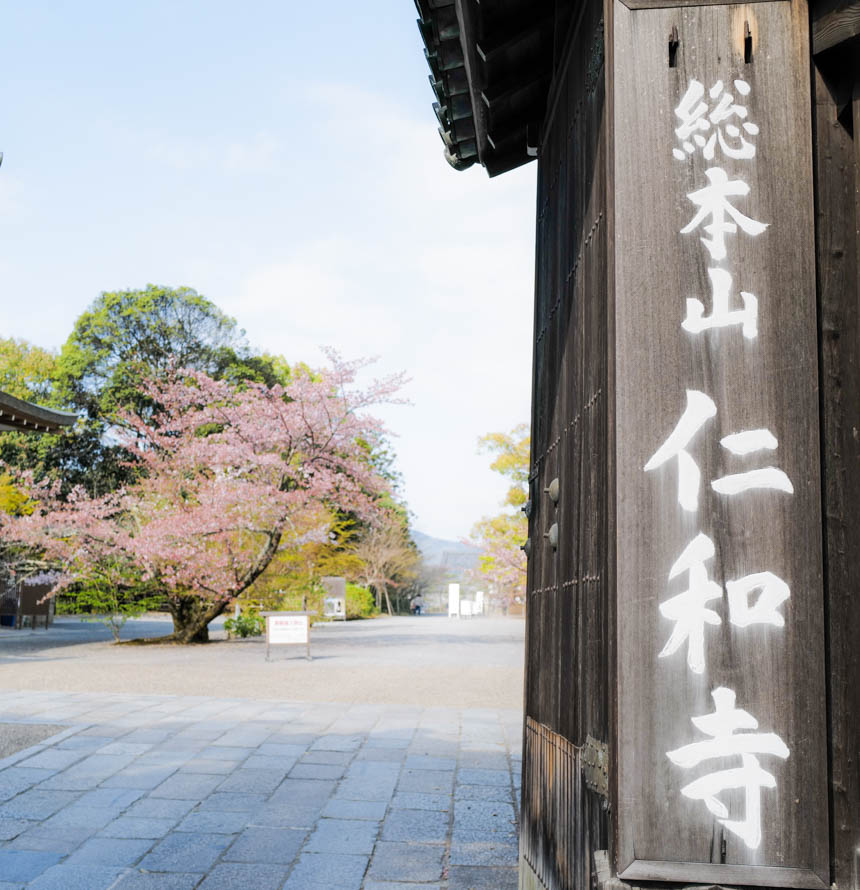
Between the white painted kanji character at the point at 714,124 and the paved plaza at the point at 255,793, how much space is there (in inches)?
120

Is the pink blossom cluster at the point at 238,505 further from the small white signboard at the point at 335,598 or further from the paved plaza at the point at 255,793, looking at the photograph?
the small white signboard at the point at 335,598

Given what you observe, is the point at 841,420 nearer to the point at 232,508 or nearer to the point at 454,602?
the point at 232,508

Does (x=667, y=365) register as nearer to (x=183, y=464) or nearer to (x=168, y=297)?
(x=183, y=464)

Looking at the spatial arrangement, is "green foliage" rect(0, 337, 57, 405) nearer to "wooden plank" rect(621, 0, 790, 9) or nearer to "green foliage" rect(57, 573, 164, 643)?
"green foliage" rect(57, 573, 164, 643)

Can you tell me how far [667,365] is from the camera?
183 cm

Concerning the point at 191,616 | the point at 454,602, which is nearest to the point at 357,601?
the point at 454,602

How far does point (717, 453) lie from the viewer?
178 centimetres

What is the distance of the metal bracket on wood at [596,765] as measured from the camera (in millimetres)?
1938

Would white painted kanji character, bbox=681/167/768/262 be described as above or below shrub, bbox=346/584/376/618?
above

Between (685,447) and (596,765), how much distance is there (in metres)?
0.80

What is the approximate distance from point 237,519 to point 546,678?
1259 centimetres

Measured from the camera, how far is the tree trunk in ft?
52.5

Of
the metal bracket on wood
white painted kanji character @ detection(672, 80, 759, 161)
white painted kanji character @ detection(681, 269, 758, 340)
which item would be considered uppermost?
white painted kanji character @ detection(672, 80, 759, 161)

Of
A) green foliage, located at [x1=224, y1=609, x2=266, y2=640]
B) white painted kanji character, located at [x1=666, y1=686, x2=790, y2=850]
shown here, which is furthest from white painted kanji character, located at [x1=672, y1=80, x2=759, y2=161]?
green foliage, located at [x1=224, y1=609, x2=266, y2=640]
